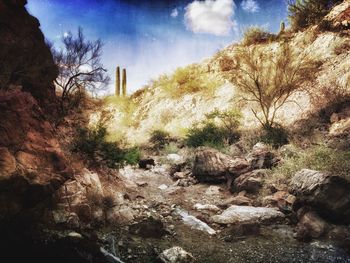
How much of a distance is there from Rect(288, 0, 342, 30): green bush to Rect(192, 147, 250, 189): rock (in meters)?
12.5

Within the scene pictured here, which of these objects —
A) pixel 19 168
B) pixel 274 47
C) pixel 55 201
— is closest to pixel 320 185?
pixel 55 201

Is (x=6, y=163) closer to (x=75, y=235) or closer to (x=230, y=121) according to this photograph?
(x=75, y=235)

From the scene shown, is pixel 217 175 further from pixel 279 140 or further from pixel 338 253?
pixel 338 253

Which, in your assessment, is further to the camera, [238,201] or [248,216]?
[238,201]

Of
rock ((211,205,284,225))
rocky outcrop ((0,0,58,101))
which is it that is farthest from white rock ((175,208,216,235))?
rocky outcrop ((0,0,58,101))

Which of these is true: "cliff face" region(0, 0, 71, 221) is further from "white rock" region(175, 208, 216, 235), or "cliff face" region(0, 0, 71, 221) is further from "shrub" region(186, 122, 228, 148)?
"shrub" region(186, 122, 228, 148)

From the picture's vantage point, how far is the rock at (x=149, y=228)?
14.5ft

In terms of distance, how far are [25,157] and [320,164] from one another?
5.47 metres

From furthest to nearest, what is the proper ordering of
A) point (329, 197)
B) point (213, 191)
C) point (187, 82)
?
point (187, 82), point (213, 191), point (329, 197)

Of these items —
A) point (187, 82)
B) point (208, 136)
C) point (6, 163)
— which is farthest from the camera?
point (187, 82)

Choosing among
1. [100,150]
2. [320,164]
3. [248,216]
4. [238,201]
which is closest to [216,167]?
[238,201]

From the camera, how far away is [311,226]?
14.8 ft

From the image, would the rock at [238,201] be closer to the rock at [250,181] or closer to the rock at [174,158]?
the rock at [250,181]

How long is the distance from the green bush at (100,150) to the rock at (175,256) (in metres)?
2.73
